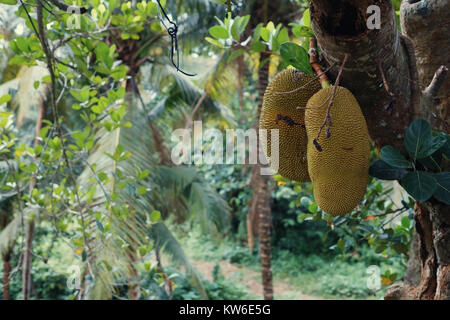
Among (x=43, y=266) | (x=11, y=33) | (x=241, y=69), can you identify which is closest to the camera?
(x=11, y=33)

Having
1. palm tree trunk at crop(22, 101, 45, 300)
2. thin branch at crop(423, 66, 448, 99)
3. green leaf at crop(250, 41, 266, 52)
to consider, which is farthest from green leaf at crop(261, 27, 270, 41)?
palm tree trunk at crop(22, 101, 45, 300)

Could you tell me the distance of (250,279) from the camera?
220 inches

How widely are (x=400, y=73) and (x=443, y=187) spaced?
173 mm

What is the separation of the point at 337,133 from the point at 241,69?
3.62 meters

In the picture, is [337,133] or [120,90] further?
[120,90]

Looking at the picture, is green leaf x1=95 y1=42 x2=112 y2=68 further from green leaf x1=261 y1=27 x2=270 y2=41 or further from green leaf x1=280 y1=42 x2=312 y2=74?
green leaf x1=280 y1=42 x2=312 y2=74

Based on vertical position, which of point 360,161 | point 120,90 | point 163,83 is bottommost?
point 360,161

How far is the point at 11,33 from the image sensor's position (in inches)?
143

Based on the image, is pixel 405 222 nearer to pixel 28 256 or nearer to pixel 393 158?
pixel 393 158

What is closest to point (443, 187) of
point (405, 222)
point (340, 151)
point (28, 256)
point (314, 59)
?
point (340, 151)

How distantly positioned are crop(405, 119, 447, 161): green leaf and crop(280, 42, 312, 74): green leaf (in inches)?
6.9

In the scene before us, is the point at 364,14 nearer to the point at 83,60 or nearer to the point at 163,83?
the point at 83,60
